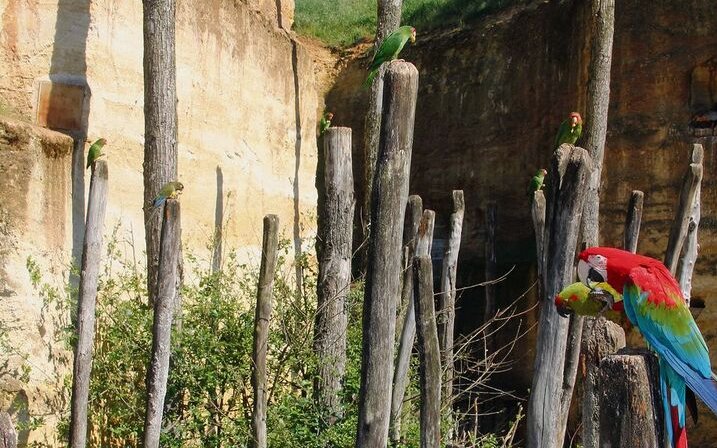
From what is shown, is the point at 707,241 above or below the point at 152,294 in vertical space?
above

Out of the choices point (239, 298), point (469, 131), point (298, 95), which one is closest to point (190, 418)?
point (239, 298)

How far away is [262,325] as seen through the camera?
533 cm

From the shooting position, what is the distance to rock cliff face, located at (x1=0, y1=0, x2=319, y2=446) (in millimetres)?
5871

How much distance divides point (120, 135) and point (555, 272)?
3939 mm

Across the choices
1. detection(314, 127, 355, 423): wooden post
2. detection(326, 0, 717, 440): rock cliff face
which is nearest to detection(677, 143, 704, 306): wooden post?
detection(314, 127, 355, 423): wooden post

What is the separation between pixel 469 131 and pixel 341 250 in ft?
25.2

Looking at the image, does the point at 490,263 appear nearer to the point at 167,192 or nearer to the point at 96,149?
the point at 167,192

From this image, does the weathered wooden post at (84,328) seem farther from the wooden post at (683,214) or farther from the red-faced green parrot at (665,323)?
the wooden post at (683,214)

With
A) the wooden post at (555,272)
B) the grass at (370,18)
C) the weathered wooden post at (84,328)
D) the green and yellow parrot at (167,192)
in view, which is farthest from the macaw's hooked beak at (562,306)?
the grass at (370,18)

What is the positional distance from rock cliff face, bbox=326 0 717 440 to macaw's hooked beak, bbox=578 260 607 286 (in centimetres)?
714

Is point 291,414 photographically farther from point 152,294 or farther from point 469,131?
point 469,131

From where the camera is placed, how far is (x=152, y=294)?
21.2 ft

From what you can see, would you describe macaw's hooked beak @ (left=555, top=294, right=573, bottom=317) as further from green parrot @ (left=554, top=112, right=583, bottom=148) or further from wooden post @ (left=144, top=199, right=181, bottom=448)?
green parrot @ (left=554, top=112, right=583, bottom=148)

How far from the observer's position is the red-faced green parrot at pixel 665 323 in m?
3.35
